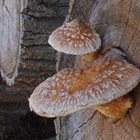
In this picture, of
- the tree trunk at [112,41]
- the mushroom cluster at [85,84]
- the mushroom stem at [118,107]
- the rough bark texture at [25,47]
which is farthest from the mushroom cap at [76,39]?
the rough bark texture at [25,47]

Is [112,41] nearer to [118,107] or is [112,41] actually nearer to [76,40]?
[76,40]

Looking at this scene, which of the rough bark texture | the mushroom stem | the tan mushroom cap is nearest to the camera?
the tan mushroom cap

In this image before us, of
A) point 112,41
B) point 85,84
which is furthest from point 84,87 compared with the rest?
point 112,41

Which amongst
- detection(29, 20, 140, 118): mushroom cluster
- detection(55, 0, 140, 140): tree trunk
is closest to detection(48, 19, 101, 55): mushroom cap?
detection(29, 20, 140, 118): mushroom cluster

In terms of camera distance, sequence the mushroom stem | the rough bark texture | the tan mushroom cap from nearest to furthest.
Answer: the tan mushroom cap
the mushroom stem
the rough bark texture

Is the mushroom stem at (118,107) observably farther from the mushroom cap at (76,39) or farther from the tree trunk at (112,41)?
the mushroom cap at (76,39)

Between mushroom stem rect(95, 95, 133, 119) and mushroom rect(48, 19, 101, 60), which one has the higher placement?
mushroom rect(48, 19, 101, 60)

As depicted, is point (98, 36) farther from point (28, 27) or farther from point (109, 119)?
point (28, 27)

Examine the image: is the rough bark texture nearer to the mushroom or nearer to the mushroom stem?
the mushroom
